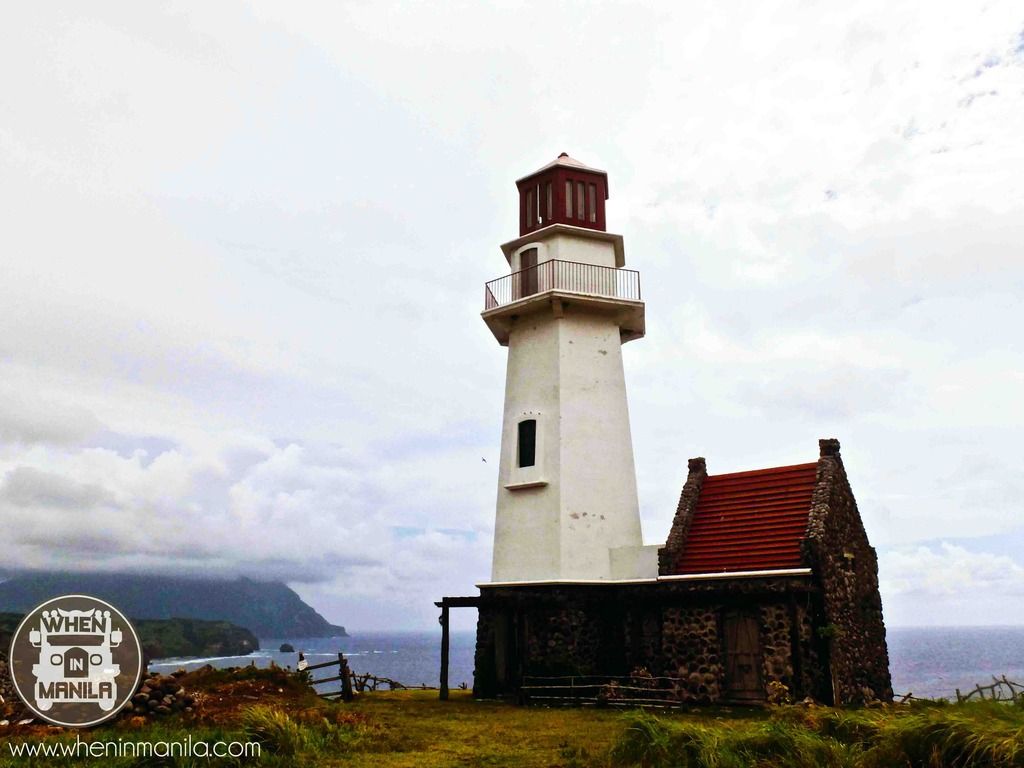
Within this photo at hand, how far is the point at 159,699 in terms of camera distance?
14.1 m

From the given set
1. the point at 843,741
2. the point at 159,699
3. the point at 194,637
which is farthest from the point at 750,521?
the point at 194,637

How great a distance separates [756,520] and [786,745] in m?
9.95

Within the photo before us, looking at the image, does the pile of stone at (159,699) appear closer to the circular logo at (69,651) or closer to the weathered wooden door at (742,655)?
the circular logo at (69,651)

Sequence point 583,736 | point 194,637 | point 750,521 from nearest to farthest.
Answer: point 583,736 < point 750,521 < point 194,637

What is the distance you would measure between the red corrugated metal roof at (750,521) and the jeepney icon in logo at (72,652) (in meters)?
12.6

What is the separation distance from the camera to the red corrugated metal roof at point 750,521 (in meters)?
18.9

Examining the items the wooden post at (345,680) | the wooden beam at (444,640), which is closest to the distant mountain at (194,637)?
the wooden beam at (444,640)

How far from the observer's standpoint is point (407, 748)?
13.1 meters

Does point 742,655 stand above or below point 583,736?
above

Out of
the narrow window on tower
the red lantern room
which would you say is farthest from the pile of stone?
the red lantern room

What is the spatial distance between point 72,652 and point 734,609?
505 inches

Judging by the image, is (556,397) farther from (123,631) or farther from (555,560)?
(123,631)

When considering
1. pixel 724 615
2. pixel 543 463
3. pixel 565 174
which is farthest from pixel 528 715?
pixel 565 174

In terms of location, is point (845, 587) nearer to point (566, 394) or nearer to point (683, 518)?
point (683, 518)
